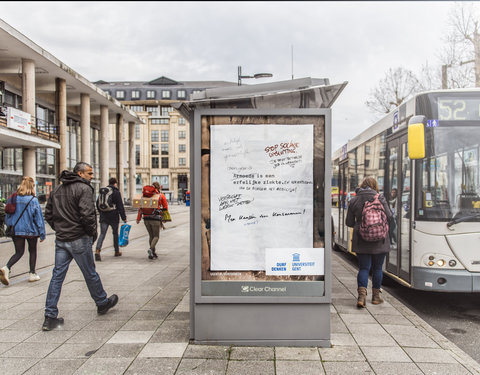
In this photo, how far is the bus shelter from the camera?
4.16 m

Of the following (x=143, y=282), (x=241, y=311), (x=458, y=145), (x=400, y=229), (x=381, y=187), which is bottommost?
(x=143, y=282)

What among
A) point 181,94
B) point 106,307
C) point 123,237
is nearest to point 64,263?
point 106,307

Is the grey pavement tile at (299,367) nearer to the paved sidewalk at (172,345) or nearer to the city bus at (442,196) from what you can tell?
the paved sidewalk at (172,345)

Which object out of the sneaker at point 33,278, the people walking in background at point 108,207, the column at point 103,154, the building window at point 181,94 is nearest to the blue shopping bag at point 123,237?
the people walking in background at point 108,207

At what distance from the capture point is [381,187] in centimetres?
773

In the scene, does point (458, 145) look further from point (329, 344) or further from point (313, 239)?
point (329, 344)

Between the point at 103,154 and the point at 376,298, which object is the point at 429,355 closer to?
the point at 376,298

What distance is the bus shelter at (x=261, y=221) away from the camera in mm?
4156

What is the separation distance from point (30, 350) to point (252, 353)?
2.11 m

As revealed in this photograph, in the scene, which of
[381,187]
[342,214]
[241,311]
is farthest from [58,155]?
[241,311]

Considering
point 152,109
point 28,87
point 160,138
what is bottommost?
point 28,87

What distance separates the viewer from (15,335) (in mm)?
4613

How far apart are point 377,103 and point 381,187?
80.7ft

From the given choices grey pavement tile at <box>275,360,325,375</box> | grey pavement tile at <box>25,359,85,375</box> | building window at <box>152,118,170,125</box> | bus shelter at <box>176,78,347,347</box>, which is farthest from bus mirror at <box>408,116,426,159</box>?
building window at <box>152,118,170,125</box>
